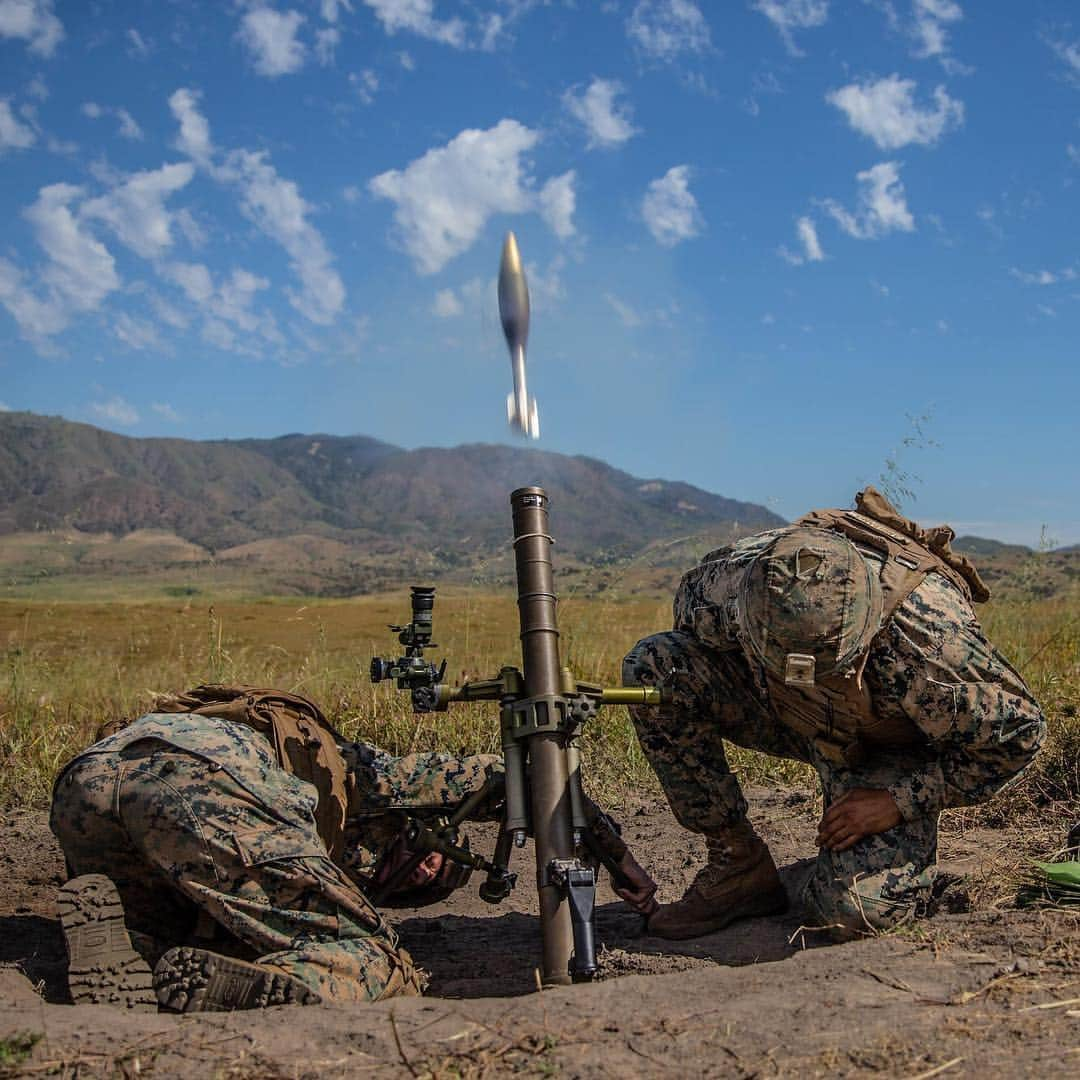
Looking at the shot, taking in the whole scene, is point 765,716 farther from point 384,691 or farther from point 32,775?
point 32,775

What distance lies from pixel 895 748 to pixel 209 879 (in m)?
2.21

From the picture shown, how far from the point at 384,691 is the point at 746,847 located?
2810mm

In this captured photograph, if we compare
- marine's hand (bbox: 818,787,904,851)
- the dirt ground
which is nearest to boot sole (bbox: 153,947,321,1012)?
the dirt ground

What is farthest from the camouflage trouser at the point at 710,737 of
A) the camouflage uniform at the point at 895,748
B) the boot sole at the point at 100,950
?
the boot sole at the point at 100,950

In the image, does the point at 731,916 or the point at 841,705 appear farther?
the point at 731,916

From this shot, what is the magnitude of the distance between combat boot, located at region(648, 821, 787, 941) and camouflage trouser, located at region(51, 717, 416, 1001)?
1.10 meters

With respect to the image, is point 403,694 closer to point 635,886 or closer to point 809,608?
point 635,886

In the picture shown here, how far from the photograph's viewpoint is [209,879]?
9.01 feet

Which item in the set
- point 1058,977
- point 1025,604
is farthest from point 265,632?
point 1058,977

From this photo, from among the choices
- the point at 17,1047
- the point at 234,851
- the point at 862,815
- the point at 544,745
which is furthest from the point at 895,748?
the point at 17,1047

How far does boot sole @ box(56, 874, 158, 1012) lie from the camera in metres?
2.74

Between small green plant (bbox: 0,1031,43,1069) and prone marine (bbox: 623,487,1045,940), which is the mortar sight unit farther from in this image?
small green plant (bbox: 0,1031,43,1069)

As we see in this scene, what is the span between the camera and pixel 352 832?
3633mm

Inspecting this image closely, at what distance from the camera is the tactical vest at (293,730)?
Result: 10.2 feet
